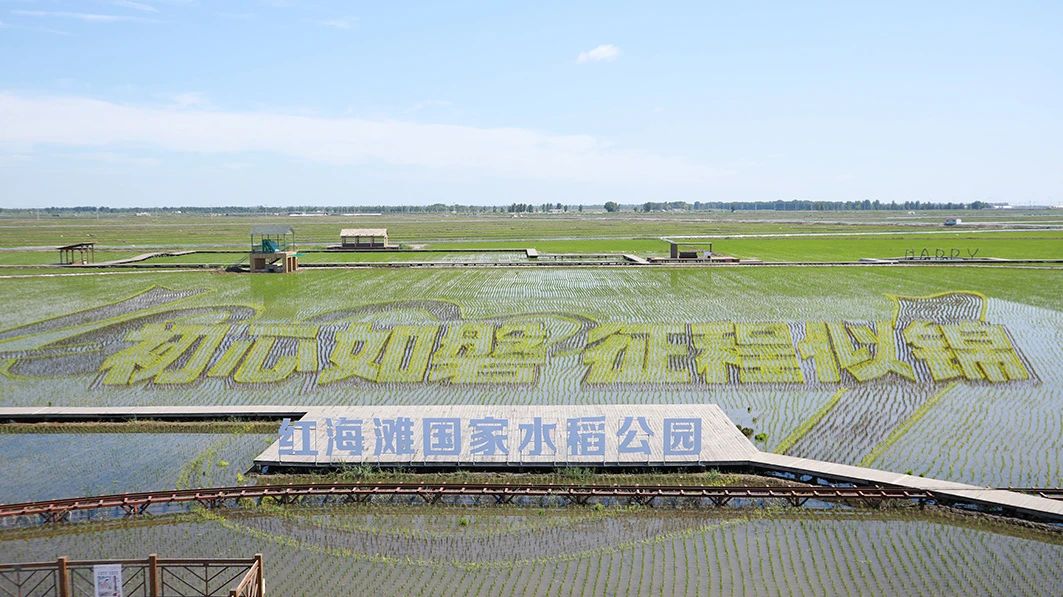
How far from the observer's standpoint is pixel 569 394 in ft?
71.4

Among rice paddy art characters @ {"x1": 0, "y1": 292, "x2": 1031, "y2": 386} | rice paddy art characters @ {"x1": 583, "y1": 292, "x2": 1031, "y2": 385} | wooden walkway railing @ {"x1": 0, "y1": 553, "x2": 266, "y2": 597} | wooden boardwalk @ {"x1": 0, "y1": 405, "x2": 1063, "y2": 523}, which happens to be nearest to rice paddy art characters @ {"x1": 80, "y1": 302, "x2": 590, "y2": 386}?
rice paddy art characters @ {"x1": 0, "y1": 292, "x2": 1031, "y2": 386}

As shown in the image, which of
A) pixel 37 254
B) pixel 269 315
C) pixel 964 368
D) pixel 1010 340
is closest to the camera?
pixel 964 368

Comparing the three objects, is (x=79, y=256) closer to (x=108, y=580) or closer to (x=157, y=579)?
(x=157, y=579)

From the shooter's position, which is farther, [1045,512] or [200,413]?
[200,413]

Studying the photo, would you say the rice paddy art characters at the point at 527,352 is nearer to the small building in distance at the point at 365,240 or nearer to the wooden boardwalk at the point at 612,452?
the wooden boardwalk at the point at 612,452

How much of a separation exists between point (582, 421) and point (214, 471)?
8127mm

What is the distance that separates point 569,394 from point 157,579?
12352mm

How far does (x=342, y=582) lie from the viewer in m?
12.2

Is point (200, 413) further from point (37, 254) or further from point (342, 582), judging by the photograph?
point (37, 254)

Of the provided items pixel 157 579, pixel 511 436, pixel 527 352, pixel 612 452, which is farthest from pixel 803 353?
pixel 157 579

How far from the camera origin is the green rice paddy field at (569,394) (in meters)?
12.8

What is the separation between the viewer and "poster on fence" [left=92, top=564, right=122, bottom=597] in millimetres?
9977

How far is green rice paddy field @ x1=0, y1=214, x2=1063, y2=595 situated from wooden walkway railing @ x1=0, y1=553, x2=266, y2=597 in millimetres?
729

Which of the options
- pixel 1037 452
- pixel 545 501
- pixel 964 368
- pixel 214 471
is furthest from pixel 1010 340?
pixel 214 471
